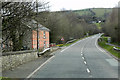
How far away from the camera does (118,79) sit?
10250 millimetres

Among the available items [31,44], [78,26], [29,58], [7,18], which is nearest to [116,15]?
[29,58]

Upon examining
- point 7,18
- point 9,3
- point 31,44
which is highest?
point 9,3

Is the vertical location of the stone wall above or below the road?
above

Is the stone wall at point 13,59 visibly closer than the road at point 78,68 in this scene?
No

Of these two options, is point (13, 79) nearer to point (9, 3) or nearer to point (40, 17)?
point (9, 3)

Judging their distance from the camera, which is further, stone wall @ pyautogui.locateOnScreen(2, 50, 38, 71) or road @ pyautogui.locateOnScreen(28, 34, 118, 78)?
stone wall @ pyautogui.locateOnScreen(2, 50, 38, 71)

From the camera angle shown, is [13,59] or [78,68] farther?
[78,68]

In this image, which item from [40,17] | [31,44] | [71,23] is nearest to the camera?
[40,17]

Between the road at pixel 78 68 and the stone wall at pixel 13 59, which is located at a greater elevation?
the stone wall at pixel 13 59

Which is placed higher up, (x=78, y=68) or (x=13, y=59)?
(x=13, y=59)

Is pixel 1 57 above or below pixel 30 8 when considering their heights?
below

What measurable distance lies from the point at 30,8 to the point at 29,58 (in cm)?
945

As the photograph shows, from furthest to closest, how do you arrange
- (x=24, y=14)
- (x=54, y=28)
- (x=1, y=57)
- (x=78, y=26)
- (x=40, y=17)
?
(x=78, y=26) → (x=54, y=28) → (x=40, y=17) → (x=1, y=57) → (x=24, y=14)

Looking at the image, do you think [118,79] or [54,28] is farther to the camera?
[54,28]
